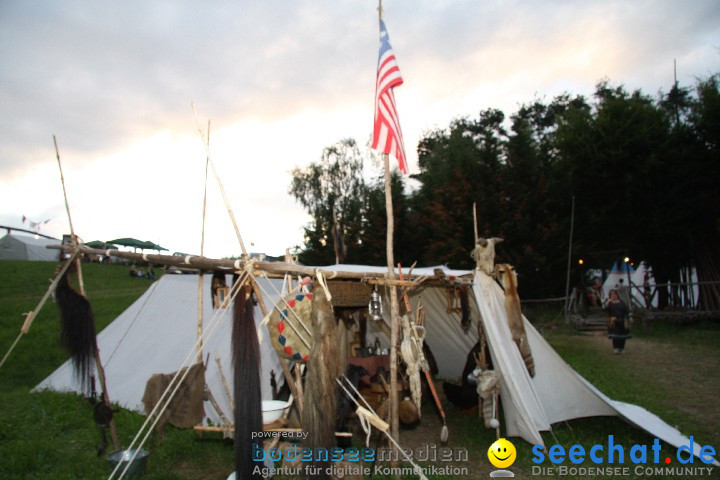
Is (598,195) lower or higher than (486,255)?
higher

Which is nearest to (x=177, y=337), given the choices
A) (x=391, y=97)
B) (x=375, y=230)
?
(x=391, y=97)

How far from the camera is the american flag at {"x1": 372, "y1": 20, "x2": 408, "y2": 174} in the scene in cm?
441

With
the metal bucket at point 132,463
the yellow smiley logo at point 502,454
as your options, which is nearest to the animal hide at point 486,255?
the yellow smiley logo at point 502,454

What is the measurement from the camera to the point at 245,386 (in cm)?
353

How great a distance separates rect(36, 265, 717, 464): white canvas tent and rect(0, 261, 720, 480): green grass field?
26 centimetres

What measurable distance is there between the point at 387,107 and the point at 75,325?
3.34 meters

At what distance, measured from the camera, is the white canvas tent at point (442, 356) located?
5.18 meters

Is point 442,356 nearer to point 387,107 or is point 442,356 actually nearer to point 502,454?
point 502,454

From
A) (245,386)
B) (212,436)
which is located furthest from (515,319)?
(212,436)

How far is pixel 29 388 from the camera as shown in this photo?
7.54 meters

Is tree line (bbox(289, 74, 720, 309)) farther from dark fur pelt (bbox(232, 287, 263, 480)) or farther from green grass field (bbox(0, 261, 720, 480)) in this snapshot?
dark fur pelt (bbox(232, 287, 263, 480))

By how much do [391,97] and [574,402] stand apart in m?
4.09

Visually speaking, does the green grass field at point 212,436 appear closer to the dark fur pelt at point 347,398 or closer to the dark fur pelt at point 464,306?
the dark fur pelt at point 347,398

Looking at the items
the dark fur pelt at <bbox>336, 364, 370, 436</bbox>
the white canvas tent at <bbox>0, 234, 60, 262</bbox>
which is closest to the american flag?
the dark fur pelt at <bbox>336, 364, 370, 436</bbox>
